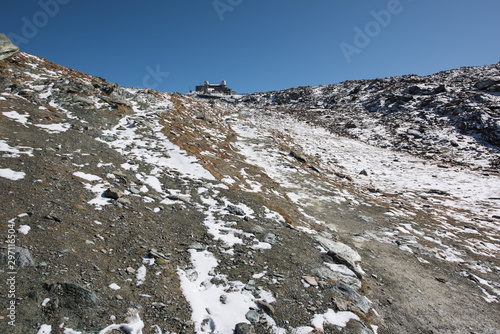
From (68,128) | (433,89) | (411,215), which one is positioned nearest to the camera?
(68,128)

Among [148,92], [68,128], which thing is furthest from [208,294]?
[148,92]

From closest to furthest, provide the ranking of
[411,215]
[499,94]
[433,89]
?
1. [411,215]
2. [499,94]
3. [433,89]

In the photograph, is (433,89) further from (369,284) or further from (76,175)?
(76,175)

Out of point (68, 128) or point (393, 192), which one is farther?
point (393, 192)

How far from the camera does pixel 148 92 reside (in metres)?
24.3

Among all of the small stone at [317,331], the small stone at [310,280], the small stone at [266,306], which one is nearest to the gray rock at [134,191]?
the small stone at [266,306]

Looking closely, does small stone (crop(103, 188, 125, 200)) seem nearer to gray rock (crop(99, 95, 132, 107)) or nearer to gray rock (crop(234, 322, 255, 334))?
gray rock (crop(234, 322, 255, 334))

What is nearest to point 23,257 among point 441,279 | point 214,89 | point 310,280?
point 310,280

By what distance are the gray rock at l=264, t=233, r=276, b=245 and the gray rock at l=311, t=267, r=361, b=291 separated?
4.97 ft

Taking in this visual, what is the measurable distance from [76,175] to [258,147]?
14.8m

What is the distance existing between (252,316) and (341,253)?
422 centimetres

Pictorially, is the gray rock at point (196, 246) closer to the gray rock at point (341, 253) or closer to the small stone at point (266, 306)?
the small stone at point (266, 306)

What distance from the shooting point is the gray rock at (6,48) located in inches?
583

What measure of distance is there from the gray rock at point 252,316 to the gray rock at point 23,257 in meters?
4.27
